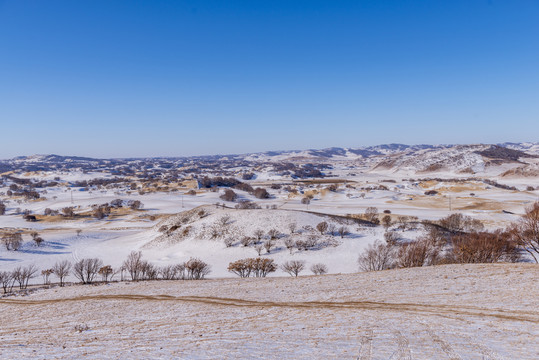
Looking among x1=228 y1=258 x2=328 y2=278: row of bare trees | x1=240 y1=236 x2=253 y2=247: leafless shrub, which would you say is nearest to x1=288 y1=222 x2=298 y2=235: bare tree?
x1=240 y1=236 x2=253 y2=247: leafless shrub

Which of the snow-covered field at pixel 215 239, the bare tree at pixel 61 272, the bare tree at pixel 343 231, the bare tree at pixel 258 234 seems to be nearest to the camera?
the bare tree at pixel 61 272

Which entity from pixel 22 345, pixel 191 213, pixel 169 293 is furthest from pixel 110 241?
pixel 22 345

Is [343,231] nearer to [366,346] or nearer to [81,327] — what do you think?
[366,346]

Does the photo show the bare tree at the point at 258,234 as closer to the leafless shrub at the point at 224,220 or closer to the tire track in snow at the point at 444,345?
the leafless shrub at the point at 224,220

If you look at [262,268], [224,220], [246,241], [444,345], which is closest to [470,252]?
[262,268]

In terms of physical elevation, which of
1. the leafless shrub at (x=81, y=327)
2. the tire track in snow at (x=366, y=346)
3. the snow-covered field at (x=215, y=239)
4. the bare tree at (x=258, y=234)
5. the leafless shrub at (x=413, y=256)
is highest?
the tire track in snow at (x=366, y=346)

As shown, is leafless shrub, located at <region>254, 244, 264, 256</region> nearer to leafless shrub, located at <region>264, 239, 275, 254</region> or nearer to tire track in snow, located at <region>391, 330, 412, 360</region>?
leafless shrub, located at <region>264, 239, 275, 254</region>

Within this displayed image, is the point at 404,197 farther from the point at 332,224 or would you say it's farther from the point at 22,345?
the point at 22,345

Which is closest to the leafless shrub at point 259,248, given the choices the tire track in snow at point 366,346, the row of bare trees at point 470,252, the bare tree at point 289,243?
the bare tree at point 289,243
